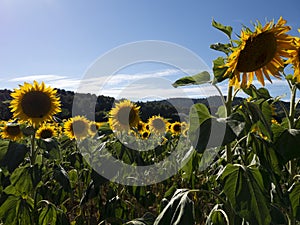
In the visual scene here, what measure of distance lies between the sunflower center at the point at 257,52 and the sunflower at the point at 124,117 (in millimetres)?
2805

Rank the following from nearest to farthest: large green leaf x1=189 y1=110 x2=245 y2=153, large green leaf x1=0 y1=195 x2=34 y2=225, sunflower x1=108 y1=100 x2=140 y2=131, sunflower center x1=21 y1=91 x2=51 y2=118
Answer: large green leaf x1=189 y1=110 x2=245 y2=153
large green leaf x1=0 y1=195 x2=34 y2=225
sunflower center x1=21 y1=91 x2=51 y2=118
sunflower x1=108 y1=100 x2=140 y2=131

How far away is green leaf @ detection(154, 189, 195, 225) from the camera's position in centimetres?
149

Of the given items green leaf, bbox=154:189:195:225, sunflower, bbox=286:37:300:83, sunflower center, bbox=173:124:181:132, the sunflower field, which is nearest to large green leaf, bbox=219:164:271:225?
the sunflower field

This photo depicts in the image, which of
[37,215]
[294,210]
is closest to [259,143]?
[294,210]

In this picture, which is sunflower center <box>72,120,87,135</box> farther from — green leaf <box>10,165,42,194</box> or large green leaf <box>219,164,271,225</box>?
large green leaf <box>219,164,271,225</box>

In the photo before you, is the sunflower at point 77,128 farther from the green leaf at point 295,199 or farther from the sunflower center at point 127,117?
the green leaf at point 295,199

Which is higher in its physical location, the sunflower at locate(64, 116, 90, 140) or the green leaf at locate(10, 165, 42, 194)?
the sunflower at locate(64, 116, 90, 140)

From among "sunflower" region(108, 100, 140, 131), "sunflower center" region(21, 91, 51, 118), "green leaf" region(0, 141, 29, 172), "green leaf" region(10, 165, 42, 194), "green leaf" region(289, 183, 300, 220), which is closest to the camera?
"green leaf" region(289, 183, 300, 220)

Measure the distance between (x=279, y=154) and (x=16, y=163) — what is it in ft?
5.22

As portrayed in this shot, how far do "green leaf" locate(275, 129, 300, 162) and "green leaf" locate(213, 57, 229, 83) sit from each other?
428mm

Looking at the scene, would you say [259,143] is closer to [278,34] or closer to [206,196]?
[278,34]

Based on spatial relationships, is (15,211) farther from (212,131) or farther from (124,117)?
(124,117)

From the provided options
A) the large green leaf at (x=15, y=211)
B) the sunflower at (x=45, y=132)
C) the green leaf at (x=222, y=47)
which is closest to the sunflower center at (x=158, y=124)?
the sunflower at (x=45, y=132)

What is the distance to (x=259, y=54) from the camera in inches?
66.9
